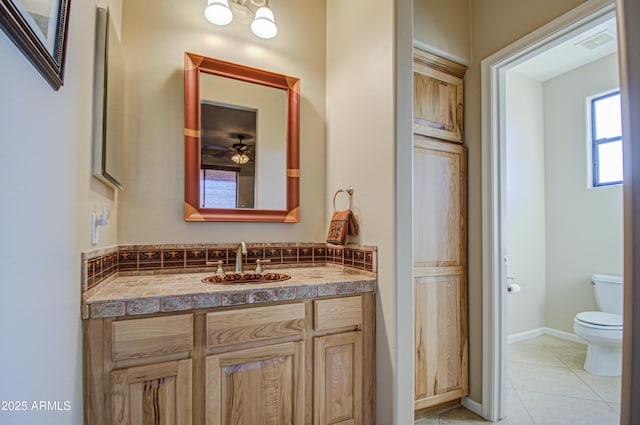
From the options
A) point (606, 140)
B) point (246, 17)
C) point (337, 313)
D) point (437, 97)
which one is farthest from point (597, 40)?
point (337, 313)

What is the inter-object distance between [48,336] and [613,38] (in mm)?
4254

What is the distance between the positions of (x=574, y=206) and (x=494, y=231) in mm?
2186

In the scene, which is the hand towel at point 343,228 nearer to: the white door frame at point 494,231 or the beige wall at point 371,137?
the beige wall at point 371,137

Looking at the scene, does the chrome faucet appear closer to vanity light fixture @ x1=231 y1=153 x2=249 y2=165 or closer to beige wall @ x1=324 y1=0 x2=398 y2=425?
vanity light fixture @ x1=231 y1=153 x2=249 y2=165

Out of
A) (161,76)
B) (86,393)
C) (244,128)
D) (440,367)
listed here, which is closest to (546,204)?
(440,367)

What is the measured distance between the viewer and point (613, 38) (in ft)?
9.13

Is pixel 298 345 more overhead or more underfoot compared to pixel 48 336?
more underfoot

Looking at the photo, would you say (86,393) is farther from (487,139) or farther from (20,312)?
(487,139)

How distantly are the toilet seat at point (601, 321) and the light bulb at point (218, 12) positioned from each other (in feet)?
11.5

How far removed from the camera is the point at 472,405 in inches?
80.0

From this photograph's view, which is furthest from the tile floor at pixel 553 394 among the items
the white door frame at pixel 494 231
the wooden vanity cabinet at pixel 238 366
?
the wooden vanity cabinet at pixel 238 366

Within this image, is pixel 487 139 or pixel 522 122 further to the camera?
pixel 522 122

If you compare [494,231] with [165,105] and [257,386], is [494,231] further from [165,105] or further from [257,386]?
[165,105]

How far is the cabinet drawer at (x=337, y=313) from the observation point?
5.10 feet
